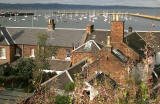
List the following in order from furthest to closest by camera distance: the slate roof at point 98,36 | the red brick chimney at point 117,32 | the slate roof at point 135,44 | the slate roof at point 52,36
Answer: the slate roof at point 52,36, the slate roof at point 98,36, the red brick chimney at point 117,32, the slate roof at point 135,44

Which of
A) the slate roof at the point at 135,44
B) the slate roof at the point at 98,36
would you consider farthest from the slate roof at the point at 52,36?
the slate roof at the point at 135,44

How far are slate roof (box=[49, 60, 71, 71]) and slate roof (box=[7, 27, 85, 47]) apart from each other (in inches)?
159

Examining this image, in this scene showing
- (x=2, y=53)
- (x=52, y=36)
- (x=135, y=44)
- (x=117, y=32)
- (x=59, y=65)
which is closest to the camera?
(x=117, y=32)

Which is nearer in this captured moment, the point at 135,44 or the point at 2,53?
the point at 135,44

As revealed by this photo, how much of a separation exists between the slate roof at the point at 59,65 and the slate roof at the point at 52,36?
4050 millimetres

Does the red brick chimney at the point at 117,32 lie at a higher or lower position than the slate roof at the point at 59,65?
higher

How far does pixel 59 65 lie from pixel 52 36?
8004 millimetres

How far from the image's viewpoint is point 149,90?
3.95 meters

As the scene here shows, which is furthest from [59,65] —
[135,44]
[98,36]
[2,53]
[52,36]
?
[135,44]

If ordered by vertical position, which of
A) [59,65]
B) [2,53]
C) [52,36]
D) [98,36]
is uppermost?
[98,36]

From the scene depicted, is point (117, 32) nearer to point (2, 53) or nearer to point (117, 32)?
point (117, 32)

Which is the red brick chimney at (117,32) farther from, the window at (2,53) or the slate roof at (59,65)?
the window at (2,53)

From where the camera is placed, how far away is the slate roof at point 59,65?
36.7 metres

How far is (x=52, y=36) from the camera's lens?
44.2 metres
